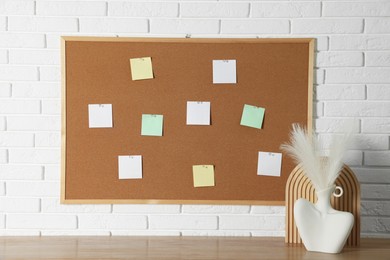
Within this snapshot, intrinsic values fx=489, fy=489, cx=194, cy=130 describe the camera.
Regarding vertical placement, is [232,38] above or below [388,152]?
above

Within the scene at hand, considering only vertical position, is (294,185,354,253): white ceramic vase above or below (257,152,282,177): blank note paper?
below

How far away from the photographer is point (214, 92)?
2.04 m

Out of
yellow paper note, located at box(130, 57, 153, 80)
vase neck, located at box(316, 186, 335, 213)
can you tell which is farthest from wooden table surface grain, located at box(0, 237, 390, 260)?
yellow paper note, located at box(130, 57, 153, 80)

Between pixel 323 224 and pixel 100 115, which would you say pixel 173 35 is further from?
pixel 323 224

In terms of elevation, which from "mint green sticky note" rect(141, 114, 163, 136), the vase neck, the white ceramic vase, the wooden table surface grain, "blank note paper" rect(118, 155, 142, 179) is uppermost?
"mint green sticky note" rect(141, 114, 163, 136)

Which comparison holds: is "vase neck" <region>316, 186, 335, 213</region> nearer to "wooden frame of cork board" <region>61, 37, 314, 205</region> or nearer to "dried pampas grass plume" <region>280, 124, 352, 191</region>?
"dried pampas grass plume" <region>280, 124, 352, 191</region>

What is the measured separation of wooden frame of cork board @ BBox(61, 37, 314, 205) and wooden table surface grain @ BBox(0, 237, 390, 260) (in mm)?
170

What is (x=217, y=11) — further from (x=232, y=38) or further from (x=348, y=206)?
(x=348, y=206)

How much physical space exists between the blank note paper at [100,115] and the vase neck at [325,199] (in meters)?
0.89

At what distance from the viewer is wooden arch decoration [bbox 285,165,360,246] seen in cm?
187

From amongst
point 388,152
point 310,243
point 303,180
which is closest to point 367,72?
point 388,152

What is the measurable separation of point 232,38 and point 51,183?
98 cm

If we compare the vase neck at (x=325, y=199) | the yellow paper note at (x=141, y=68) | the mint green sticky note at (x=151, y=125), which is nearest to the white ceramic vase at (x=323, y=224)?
the vase neck at (x=325, y=199)

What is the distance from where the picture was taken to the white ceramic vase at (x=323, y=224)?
68.3 inches
